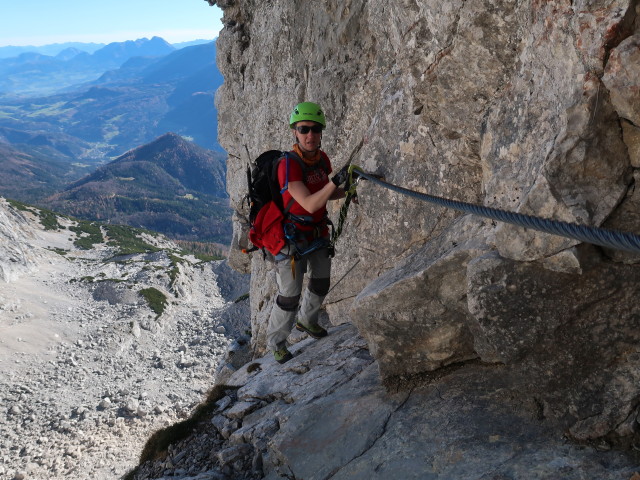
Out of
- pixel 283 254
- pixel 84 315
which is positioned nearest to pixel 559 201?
pixel 283 254

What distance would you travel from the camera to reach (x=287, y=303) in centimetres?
928

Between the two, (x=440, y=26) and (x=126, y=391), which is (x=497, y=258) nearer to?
(x=440, y=26)

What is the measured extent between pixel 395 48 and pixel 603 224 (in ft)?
19.6

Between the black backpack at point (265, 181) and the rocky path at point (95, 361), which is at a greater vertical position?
the black backpack at point (265, 181)

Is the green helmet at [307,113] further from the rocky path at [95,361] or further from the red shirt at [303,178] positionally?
the rocky path at [95,361]

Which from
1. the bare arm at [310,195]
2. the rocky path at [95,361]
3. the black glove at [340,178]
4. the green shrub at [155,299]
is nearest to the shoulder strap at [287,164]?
the bare arm at [310,195]

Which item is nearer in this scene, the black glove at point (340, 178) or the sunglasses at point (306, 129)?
the black glove at point (340, 178)

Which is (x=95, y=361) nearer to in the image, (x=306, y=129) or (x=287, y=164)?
(x=287, y=164)

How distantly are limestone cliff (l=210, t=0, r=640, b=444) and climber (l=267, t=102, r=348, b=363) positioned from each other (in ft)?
4.54

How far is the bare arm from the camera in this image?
7.07 m

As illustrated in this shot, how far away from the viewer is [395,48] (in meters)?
Answer: 9.24

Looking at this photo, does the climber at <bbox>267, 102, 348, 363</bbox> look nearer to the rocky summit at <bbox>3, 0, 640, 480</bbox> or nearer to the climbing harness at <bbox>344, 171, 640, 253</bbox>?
the rocky summit at <bbox>3, 0, 640, 480</bbox>

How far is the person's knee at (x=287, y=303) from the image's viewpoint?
9.24m

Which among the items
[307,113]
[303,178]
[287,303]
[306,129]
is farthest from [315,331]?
[307,113]
